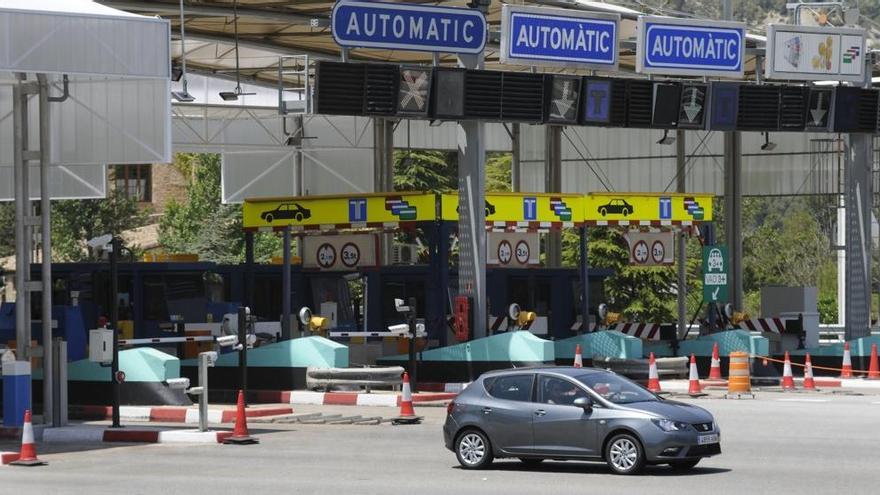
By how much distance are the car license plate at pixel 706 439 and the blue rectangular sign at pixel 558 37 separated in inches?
683

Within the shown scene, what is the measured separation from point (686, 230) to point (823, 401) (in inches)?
483

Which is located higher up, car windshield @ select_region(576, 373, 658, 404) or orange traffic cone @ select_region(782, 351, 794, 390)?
car windshield @ select_region(576, 373, 658, 404)

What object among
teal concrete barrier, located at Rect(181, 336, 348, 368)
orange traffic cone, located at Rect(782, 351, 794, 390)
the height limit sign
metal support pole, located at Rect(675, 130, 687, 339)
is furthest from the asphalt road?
metal support pole, located at Rect(675, 130, 687, 339)

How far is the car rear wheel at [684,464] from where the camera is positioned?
18953mm

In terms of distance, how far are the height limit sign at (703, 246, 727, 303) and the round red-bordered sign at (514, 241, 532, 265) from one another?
456cm

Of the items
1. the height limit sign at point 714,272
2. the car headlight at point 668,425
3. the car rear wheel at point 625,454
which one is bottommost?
the car rear wheel at point 625,454

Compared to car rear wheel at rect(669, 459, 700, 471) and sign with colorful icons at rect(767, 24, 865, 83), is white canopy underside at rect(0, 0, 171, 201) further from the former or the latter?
sign with colorful icons at rect(767, 24, 865, 83)

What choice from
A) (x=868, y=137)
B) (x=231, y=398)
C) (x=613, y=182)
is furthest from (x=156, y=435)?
(x=613, y=182)

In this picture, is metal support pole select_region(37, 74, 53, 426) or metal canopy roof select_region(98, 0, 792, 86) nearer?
metal support pole select_region(37, 74, 53, 426)

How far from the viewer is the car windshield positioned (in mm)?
19344

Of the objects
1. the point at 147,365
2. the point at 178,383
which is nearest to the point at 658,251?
the point at 147,365

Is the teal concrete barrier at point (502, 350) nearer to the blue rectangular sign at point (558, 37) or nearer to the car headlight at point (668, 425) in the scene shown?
the blue rectangular sign at point (558, 37)

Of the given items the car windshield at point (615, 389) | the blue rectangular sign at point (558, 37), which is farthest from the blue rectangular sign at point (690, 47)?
the car windshield at point (615, 389)

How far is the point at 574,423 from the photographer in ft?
63.2
